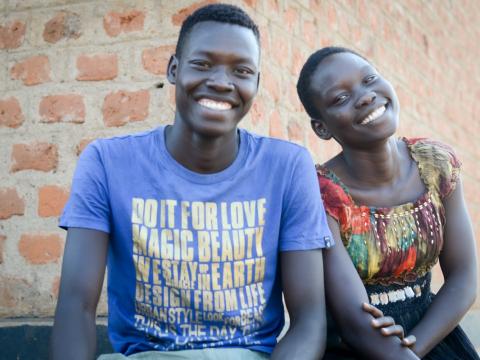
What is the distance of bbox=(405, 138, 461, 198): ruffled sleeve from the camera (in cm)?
254

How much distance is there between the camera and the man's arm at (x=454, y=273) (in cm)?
238

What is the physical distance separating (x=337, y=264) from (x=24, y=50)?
1947 mm

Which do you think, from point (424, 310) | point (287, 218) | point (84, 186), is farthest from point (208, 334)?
point (424, 310)

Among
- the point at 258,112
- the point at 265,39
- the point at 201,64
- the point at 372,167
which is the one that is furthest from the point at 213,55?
the point at 265,39

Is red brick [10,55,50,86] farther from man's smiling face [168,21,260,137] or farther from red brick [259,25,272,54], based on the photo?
man's smiling face [168,21,260,137]

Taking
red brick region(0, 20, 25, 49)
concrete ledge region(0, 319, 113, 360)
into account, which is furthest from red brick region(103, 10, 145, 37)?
concrete ledge region(0, 319, 113, 360)

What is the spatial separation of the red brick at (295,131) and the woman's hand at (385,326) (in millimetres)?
1538

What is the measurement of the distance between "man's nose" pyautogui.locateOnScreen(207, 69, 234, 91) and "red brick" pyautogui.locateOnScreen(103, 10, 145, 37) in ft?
3.75

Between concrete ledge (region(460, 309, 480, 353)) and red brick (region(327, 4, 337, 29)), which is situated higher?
red brick (region(327, 4, 337, 29))

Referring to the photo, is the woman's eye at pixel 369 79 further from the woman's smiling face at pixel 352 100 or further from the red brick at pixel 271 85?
the red brick at pixel 271 85

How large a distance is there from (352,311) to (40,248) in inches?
64.2

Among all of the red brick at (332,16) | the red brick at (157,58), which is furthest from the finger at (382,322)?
the red brick at (332,16)

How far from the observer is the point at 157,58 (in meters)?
3.10

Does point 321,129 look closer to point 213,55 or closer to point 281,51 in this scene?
point 213,55
